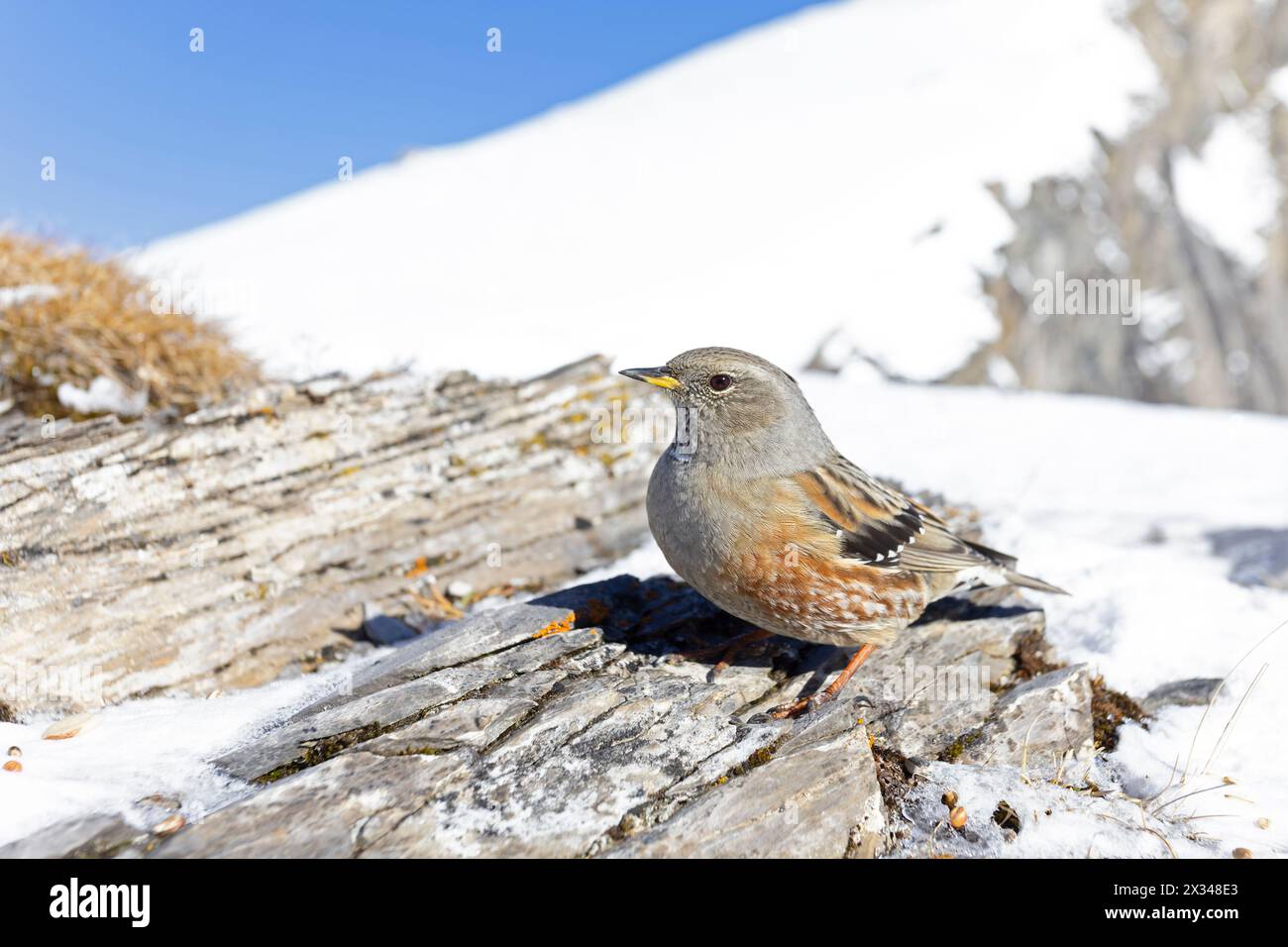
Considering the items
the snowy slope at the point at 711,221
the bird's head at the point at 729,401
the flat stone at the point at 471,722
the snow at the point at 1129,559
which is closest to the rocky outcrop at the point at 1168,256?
the snowy slope at the point at 711,221

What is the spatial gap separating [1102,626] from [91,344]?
9.05m

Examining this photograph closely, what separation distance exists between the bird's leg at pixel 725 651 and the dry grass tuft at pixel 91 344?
17.2 ft

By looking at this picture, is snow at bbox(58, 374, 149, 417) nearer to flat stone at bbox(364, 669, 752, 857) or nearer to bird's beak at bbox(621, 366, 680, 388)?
bird's beak at bbox(621, 366, 680, 388)

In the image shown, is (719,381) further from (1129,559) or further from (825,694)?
(1129,559)

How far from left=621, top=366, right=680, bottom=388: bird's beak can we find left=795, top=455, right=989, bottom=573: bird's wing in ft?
3.13

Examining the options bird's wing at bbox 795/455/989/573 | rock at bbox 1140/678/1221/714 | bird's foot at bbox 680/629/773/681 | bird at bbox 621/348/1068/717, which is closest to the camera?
bird at bbox 621/348/1068/717

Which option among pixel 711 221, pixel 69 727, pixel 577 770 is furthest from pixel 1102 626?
pixel 711 221

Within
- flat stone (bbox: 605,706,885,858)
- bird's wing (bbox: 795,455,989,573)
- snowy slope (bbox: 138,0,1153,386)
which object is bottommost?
flat stone (bbox: 605,706,885,858)

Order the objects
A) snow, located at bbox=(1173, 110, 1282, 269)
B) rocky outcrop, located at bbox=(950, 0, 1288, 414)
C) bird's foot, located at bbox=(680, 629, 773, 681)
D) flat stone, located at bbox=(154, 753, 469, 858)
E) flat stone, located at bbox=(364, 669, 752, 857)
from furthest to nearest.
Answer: snow, located at bbox=(1173, 110, 1282, 269), rocky outcrop, located at bbox=(950, 0, 1288, 414), bird's foot, located at bbox=(680, 629, 773, 681), flat stone, located at bbox=(364, 669, 752, 857), flat stone, located at bbox=(154, 753, 469, 858)

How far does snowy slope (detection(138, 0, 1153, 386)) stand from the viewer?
1741 cm

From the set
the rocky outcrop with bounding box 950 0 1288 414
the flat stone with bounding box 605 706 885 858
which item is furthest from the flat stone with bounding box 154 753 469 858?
the rocky outcrop with bounding box 950 0 1288 414

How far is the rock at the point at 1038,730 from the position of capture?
16.0 feet

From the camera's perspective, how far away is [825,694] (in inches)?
205
